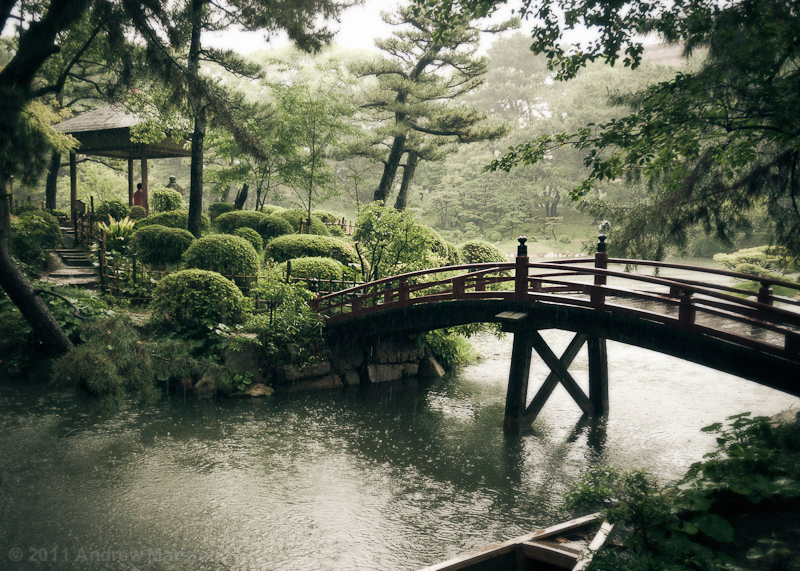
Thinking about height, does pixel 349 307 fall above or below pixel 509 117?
below

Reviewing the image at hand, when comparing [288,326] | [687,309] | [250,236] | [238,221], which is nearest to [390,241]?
[288,326]

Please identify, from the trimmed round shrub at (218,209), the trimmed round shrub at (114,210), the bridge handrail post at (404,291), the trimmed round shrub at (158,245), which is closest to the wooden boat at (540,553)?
the bridge handrail post at (404,291)

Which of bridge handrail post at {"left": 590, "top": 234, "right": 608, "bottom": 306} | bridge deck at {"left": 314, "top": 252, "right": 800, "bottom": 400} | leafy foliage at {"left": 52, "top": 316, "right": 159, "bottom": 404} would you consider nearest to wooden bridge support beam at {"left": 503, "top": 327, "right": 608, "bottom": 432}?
bridge deck at {"left": 314, "top": 252, "right": 800, "bottom": 400}

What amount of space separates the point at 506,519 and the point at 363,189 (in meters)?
38.9

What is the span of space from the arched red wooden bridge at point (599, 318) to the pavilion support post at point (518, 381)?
18 millimetres

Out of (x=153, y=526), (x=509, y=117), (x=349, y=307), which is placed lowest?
(x=153, y=526)

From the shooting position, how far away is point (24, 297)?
8188 millimetres

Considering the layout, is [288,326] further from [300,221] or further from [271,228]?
[300,221]

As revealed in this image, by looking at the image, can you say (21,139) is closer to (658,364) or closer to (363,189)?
(658,364)

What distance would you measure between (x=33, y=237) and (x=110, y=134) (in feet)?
20.3

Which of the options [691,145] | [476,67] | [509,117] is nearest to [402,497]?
[691,145]

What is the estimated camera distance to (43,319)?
325 inches

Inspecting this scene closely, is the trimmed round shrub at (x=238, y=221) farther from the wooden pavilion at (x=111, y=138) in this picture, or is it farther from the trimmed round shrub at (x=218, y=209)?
the trimmed round shrub at (x=218, y=209)

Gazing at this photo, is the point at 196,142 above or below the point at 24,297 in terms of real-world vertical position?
above
